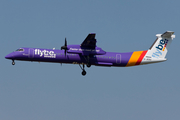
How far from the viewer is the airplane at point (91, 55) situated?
37094 millimetres

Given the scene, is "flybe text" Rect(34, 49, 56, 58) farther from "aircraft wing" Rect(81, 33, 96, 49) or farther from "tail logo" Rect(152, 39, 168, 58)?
"tail logo" Rect(152, 39, 168, 58)

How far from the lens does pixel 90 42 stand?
37.0 meters

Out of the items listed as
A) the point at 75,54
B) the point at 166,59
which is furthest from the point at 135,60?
the point at 75,54

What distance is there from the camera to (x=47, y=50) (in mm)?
37625

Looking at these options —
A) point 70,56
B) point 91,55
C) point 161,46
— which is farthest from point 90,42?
point 161,46

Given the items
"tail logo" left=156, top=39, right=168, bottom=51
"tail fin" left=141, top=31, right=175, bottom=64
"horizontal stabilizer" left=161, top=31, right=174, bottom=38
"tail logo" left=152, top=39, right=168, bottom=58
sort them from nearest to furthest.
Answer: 1. "horizontal stabilizer" left=161, top=31, right=174, bottom=38
2. "tail fin" left=141, top=31, right=175, bottom=64
3. "tail logo" left=152, top=39, right=168, bottom=58
4. "tail logo" left=156, top=39, right=168, bottom=51

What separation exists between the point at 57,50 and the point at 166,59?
45.9 ft

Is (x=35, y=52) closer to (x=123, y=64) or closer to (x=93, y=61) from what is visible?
(x=93, y=61)

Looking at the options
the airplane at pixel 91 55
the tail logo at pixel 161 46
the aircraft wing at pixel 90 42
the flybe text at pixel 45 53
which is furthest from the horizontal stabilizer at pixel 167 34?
the flybe text at pixel 45 53

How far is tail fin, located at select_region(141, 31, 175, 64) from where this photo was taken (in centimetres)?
3981

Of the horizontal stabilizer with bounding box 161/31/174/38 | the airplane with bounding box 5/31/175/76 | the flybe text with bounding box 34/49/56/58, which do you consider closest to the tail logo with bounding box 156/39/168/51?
the airplane with bounding box 5/31/175/76

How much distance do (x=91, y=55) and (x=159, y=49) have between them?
9.16 meters

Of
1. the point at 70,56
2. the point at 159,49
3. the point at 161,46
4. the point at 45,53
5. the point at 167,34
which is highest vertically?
the point at 167,34

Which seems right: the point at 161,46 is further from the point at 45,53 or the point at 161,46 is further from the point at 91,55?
the point at 45,53
